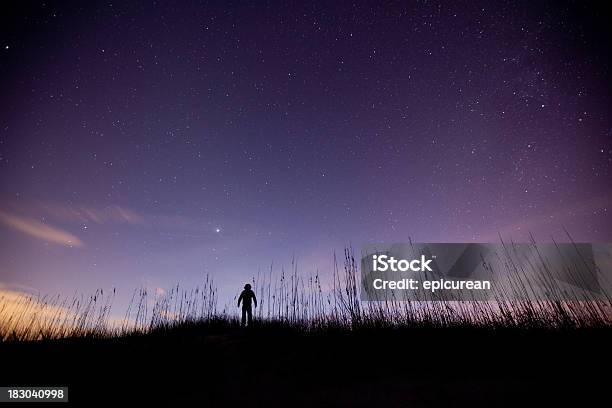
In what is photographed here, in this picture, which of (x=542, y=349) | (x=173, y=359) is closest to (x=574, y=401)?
(x=542, y=349)

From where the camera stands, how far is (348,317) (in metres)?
4.54

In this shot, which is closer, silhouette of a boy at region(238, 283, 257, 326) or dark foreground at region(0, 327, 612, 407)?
dark foreground at region(0, 327, 612, 407)

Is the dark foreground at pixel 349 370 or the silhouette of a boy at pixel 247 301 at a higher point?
the silhouette of a boy at pixel 247 301

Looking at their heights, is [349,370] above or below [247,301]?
below

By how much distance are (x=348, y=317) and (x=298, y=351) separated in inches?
51.4

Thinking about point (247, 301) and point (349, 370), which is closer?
point (349, 370)

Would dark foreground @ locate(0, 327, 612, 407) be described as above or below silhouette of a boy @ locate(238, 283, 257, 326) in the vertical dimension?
below

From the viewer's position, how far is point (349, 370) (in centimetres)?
271

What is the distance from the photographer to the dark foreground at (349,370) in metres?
2.10

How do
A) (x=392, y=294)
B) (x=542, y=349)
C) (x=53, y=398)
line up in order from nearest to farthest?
(x=53, y=398) < (x=542, y=349) < (x=392, y=294)

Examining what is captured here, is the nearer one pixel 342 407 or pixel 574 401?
pixel 574 401

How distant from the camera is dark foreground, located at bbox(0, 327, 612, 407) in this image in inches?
82.6

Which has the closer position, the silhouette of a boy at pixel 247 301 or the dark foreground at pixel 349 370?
the dark foreground at pixel 349 370

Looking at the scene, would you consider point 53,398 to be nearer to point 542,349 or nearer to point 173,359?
point 173,359
